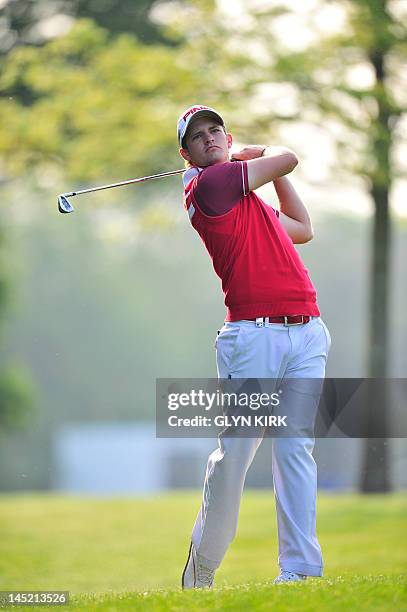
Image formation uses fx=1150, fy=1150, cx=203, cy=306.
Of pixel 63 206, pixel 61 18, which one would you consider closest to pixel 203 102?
pixel 61 18

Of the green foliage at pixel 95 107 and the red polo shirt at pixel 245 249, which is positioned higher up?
the green foliage at pixel 95 107

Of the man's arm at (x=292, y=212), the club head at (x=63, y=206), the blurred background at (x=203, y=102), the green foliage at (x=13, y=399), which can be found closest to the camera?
the man's arm at (x=292, y=212)

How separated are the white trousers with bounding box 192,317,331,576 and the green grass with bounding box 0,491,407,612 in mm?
149

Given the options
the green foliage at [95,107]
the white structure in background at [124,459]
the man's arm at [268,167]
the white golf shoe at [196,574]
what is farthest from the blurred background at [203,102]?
the white structure in background at [124,459]

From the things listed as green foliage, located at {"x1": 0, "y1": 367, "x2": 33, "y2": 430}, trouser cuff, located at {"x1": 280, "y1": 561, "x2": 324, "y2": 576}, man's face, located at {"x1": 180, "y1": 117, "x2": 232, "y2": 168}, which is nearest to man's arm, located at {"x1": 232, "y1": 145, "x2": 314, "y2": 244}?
man's face, located at {"x1": 180, "y1": 117, "x2": 232, "y2": 168}

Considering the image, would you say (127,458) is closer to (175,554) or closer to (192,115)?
(175,554)

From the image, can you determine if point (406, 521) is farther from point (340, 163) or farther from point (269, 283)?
point (269, 283)

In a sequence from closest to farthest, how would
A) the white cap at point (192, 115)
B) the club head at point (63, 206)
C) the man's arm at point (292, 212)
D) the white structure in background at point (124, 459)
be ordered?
1. the white cap at point (192, 115)
2. the man's arm at point (292, 212)
3. the club head at point (63, 206)
4. the white structure in background at point (124, 459)

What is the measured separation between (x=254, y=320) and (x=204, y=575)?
90cm

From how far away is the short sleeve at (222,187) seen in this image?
3633 mm

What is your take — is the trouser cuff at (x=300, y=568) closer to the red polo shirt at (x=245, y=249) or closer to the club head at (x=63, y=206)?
the red polo shirt at (x=245, y=249)

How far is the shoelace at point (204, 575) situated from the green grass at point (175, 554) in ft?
0.42

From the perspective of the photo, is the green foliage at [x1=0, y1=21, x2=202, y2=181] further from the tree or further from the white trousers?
the white trousers

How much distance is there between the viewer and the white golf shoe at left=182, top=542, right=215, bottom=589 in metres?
3.86
